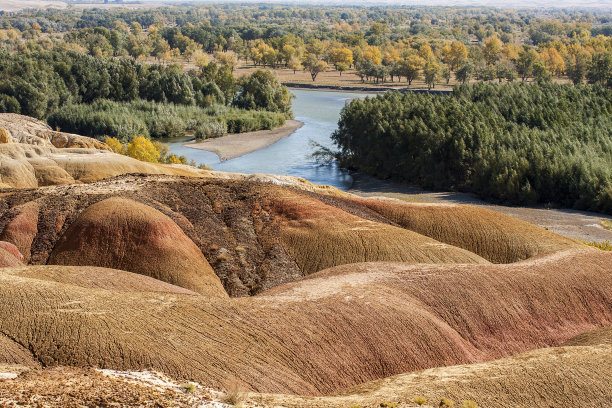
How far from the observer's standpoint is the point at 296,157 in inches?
3871

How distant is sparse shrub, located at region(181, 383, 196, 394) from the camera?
17.1m

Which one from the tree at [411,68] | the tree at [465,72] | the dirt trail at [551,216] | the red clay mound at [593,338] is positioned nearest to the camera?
the red clay mound at [593,338]

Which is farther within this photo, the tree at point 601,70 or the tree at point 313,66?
the tree at point 313,66

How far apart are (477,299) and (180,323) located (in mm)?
11739

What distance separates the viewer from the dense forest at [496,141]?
223ft

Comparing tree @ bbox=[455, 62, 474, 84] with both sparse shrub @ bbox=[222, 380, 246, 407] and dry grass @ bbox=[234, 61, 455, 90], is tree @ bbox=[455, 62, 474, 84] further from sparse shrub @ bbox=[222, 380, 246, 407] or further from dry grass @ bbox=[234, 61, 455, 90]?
sparse shrub @ bbox=[222, 380, 246, 407]

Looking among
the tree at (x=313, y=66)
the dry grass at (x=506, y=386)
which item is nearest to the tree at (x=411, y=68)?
the tree at (x=313, y=66)

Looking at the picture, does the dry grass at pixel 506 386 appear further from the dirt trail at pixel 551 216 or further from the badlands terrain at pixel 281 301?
the dirt trail at pixel 551 216

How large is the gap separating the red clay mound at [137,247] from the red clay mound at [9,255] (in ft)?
4.80

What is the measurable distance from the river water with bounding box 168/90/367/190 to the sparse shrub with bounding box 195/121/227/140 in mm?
3118

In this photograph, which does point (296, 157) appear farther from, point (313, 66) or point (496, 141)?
point (313, 66)

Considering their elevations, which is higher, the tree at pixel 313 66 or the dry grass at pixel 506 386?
the dry grass at pixel 506 386

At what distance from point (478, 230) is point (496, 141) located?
42.3 meters

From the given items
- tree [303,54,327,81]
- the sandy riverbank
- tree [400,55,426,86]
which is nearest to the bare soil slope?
the sandy riverbank
